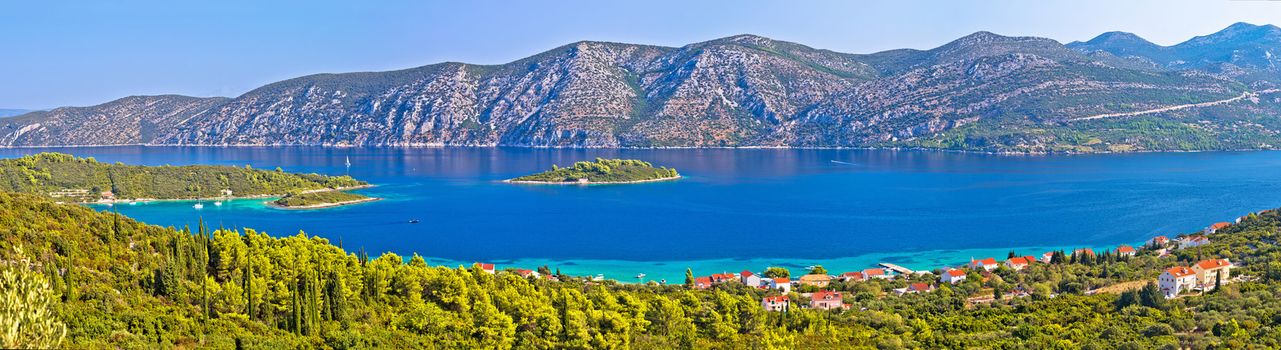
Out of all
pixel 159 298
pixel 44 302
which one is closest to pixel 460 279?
pixel 159 298

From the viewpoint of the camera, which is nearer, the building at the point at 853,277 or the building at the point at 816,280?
the building at the point at 816,280

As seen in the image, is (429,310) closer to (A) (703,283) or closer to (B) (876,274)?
(A) (703,283)

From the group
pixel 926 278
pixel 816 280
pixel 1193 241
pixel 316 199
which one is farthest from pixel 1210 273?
pixel 316 199

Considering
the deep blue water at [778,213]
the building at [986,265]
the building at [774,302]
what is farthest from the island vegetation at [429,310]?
the deep blue water at [778,213]

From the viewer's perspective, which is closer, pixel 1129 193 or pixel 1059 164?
pixel 1129 193

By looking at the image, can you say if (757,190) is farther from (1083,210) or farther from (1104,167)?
(1104,167)

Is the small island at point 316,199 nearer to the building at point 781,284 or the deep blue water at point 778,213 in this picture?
the deep blue water at point 778,213

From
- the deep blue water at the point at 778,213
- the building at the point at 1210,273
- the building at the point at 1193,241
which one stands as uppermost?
the building at the point at 1210,273
